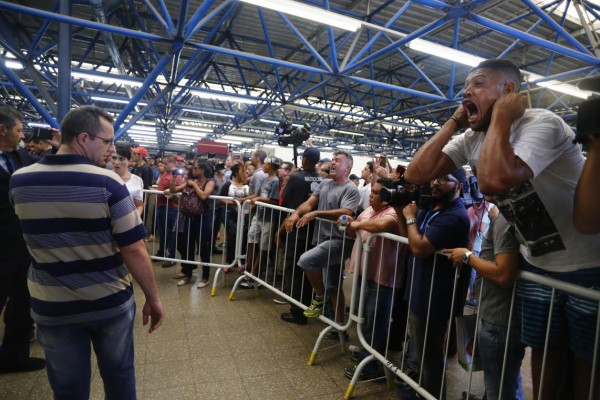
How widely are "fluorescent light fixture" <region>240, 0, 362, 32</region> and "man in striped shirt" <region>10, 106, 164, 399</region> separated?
366cm

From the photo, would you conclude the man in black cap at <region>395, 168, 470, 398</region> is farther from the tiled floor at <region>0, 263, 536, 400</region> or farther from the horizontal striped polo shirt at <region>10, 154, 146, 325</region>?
the horizontal striped polo shirt at <region>10, 154, 146, 325</region>

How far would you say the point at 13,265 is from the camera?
8.19 feet

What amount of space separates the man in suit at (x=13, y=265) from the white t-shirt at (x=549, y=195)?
3205mm

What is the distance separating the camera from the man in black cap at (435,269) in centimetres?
225

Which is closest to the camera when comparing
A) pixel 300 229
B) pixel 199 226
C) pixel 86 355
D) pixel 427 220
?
pixel 86 355

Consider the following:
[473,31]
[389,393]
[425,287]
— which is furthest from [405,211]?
[473,31]

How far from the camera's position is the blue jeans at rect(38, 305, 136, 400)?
1.61 m

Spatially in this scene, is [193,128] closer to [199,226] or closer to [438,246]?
[199,226]

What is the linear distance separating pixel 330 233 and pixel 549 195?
216cm

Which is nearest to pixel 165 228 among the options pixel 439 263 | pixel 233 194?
pixel 233 194

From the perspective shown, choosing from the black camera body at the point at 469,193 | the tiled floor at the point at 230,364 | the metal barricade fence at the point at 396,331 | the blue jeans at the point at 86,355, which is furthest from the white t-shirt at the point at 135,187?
the black camera body at the point at 469,193

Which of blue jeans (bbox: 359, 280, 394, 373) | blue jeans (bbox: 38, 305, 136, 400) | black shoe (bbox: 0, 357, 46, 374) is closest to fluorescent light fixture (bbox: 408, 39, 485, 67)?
A: blue jeans (bbox: 359, 280, 394, 373)

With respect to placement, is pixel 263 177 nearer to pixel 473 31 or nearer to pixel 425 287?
pixel 425 287

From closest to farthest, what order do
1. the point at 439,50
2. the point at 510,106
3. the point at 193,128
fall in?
the point at 510,106 → the point at 439,50 → the point at 193,128
